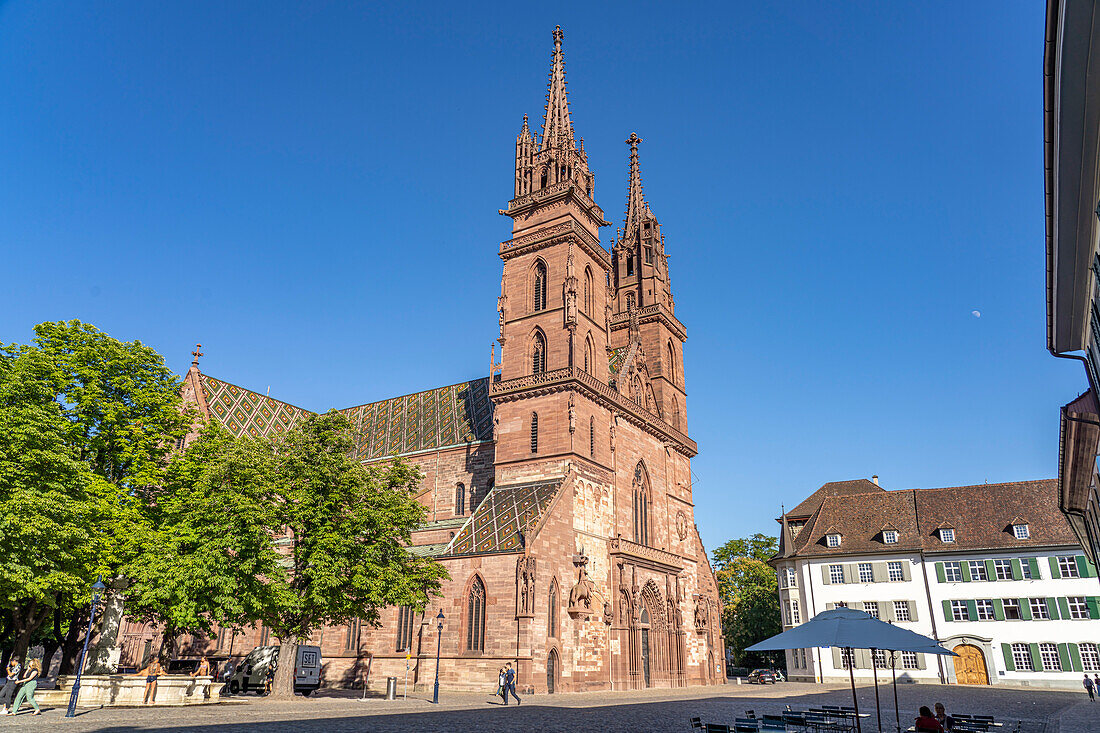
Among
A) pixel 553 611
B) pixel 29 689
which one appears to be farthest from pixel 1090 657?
pixel 29 689

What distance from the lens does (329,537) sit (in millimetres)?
25469

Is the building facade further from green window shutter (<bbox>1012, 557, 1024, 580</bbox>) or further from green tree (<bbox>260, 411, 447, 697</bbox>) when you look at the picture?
green window shutter (<bbox>1012, 557, 1024, 580</bbox>)

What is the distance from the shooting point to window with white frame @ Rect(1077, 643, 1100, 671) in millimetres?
41094

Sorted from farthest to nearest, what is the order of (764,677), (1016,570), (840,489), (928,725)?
1. (840,489)
2. (764,677)
3. (1016,570)
4. (928,725)

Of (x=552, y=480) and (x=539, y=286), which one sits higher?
(x=539, y=286)

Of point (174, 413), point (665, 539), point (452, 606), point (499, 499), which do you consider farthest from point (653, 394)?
point (174, 413)

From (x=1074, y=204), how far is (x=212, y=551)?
78.5 ft

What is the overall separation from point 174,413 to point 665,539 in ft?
96.9

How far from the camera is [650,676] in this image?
3994 centimetres

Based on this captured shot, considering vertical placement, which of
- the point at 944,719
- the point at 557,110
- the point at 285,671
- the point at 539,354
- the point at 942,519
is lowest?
the point at 944,719

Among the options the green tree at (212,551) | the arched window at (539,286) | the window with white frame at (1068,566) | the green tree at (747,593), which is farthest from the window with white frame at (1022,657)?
the green tree at (212,551)

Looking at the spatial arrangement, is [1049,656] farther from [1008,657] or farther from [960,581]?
[960,581]

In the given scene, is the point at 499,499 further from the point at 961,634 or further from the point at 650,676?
the point at 961,634

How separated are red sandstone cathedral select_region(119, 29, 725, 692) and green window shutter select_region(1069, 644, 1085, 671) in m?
19.8
